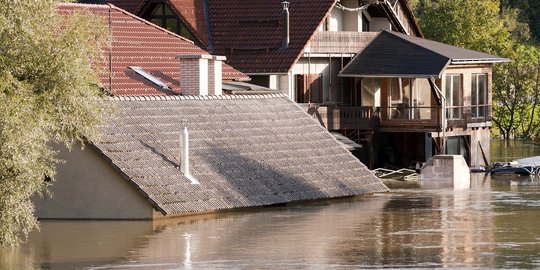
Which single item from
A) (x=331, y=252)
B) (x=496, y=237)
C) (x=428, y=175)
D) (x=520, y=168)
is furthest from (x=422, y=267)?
(x=520, y=168)

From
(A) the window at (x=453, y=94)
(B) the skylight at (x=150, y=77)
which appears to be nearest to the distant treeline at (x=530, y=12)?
(A) the window at (x=453, y=94)

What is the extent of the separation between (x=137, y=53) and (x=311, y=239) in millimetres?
14989

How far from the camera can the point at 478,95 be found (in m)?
60.3

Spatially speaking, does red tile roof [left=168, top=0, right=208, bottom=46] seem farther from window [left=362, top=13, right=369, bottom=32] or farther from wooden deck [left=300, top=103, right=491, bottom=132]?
window [left=362, top=13, right=369, bottom=32]

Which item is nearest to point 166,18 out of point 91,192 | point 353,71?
point 353,71

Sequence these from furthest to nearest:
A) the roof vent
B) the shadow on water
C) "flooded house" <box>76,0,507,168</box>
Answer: the shadow on water
"flooded house" <box>76,0,507,168</box>
the roof vent

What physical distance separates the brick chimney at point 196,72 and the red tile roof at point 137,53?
595 millimetres

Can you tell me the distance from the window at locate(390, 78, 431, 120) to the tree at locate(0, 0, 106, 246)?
88.1 ft

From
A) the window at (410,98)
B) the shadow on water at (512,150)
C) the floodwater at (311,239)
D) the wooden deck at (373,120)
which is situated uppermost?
the window at (410,98)

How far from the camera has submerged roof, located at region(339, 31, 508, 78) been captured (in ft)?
183

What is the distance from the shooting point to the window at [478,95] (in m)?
59.6

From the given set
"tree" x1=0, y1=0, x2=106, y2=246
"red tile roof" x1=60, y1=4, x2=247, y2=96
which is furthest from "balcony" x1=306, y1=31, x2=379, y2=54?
"tree" x1=0, y1=0, x2=106, y2=246

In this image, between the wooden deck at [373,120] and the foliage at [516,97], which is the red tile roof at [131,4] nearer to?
the wooden deck at [373,120]

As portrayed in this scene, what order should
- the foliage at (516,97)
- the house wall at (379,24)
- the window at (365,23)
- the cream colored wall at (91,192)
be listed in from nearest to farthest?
the cream colored wall at (91,192)
the window at (365,23)
the house wall at (379,24)
the foliage at (516,97)
